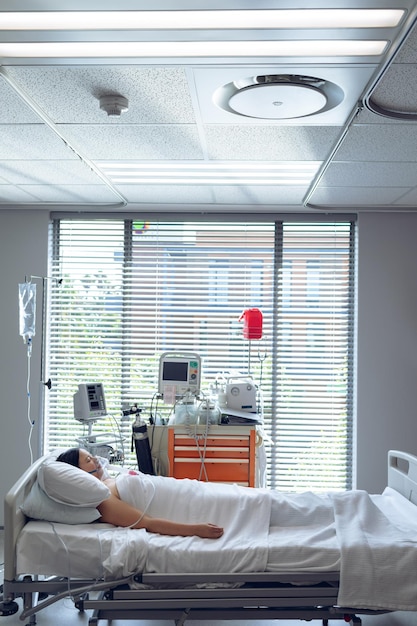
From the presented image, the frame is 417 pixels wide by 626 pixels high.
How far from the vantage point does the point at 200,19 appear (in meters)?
1.93

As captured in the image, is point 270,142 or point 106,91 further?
point 270,142

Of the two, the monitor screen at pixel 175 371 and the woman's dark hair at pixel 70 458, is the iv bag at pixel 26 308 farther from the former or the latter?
the woman's dark hair at pixel 70 458

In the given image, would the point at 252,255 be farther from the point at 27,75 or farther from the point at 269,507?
the point at 27,75

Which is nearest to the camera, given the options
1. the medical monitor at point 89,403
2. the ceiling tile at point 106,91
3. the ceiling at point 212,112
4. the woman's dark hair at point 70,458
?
the ceiling at point 212,112

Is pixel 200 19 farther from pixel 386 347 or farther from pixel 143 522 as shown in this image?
pixel 386 347

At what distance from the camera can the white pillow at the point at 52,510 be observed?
2.91 meters

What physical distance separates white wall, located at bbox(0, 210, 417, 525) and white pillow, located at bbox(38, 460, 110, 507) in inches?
74.1

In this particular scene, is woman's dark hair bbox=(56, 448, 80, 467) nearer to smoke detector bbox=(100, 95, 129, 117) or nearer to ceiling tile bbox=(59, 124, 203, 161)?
ceiling tile bbox=(59, 124, 203, 161)

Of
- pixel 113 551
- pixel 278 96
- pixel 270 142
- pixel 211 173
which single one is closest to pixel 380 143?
pixel 270 142

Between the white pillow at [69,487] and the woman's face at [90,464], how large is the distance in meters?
0.25

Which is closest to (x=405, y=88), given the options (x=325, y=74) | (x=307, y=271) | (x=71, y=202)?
(x=325, y=74)

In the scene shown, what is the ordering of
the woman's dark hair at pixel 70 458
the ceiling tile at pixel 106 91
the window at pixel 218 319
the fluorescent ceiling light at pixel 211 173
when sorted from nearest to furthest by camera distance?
the ceiling tile at pixel 106 91
the woman's dark hair at pixel 70 458
the fluorescent ceiling light at pixel 211 173
the window at pixel 218 319

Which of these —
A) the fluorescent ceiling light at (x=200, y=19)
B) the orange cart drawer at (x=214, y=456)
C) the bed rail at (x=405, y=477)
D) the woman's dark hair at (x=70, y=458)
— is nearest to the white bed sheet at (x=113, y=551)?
the woman's dark hair at (x=70, y=458)

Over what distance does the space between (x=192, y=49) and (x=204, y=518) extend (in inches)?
83.0
